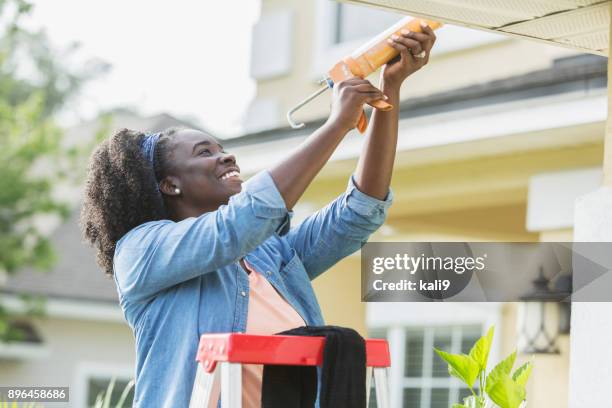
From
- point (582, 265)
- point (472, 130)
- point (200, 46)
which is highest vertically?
point (200, 46)

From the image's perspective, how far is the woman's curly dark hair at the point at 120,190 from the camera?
122 inches

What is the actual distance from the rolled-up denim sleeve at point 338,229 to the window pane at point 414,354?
8.70 metres

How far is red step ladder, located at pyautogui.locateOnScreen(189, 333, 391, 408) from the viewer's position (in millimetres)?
2416

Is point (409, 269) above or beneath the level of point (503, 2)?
beneath

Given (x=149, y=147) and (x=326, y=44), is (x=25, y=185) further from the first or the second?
(x=149, y=147)

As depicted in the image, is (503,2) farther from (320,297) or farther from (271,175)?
(320,297)

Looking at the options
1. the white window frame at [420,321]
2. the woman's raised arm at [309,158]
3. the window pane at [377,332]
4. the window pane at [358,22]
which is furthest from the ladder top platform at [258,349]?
the window pane at [377,332]

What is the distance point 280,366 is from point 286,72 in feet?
19.9

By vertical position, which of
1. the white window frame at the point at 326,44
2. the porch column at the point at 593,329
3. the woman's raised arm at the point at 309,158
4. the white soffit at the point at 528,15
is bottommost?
the porch column at the point at 593,329

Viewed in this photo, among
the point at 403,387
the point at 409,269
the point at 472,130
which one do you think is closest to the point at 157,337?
the point at 409,269

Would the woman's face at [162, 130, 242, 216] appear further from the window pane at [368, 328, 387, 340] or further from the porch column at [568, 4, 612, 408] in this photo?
the window pane at [368, 328, 387, 340]

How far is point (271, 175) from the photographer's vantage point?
2725mm

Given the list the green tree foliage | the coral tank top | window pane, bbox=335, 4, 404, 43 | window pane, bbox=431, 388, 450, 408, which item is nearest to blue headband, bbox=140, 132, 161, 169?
the coral tank top

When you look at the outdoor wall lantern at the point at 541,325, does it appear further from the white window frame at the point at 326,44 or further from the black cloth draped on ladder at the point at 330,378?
the black cloth draped on ladder at the point at 330,378
